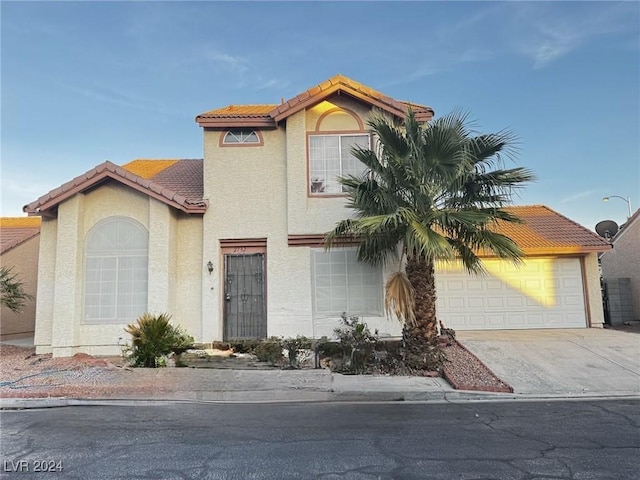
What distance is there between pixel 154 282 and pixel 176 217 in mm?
1948

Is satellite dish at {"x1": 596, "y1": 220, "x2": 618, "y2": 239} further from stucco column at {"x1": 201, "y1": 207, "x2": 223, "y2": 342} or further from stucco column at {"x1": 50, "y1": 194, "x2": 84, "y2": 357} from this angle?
stucco column at {"x1": 50, "y1": 194, "x2": 84, "y2": 357}

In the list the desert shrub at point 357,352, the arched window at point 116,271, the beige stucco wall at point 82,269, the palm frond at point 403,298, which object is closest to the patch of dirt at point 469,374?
the palm frond at point 403,298

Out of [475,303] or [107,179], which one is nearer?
[107,179]

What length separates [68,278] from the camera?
459 inches

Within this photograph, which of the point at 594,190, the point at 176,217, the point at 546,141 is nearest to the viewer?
the point at 176,217

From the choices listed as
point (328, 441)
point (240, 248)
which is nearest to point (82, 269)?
point (240, 248)

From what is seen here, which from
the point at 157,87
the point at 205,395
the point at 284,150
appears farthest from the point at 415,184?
the point at 157,87

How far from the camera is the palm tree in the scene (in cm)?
928

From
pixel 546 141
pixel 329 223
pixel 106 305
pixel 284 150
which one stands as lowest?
pixel 106 305

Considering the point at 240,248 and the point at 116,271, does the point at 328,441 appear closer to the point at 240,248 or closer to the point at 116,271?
the point at 240,248

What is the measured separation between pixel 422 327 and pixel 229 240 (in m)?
5.79

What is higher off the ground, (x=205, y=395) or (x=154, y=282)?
(x=154, y=282)

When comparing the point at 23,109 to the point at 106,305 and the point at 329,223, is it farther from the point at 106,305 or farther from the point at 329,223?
the point at 329,223

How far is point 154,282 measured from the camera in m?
11.6
